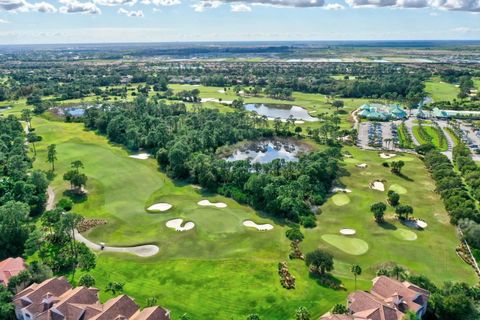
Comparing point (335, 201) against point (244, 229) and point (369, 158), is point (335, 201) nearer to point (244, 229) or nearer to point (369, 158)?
point (244, 229)

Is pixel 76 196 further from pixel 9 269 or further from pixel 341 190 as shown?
pixel 341 190

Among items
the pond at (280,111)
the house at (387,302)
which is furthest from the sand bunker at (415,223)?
the pond at (280,111)

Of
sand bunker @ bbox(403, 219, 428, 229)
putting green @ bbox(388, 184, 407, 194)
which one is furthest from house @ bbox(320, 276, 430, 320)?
putting green @ bbox(388, 184, 407, 194)

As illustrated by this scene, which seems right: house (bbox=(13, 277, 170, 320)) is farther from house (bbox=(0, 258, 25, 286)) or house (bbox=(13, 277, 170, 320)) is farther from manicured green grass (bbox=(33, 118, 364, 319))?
manicured green grass (bbox=(33, 118, 364, 319))

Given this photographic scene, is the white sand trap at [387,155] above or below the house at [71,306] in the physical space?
below

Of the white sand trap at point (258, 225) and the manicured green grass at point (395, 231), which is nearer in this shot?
the manicured green grass at point (395, 231)

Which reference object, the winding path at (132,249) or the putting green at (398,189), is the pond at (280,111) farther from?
the winding path at (132,249)

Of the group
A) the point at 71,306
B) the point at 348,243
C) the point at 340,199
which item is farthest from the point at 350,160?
the point at 71,306
